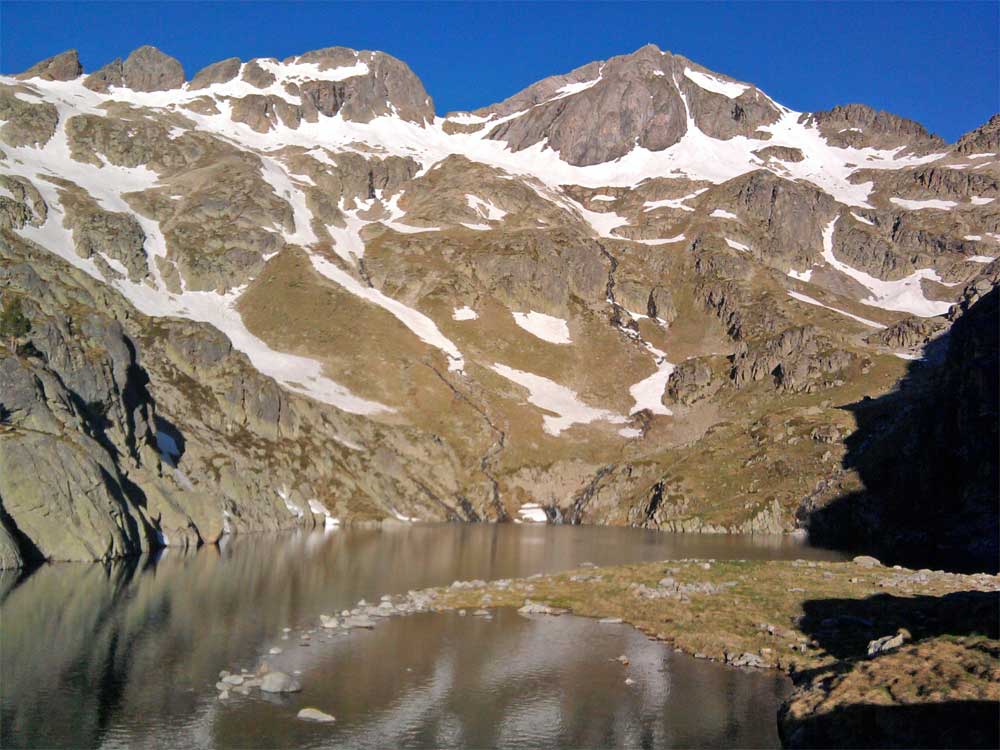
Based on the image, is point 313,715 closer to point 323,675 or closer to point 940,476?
point 323,675

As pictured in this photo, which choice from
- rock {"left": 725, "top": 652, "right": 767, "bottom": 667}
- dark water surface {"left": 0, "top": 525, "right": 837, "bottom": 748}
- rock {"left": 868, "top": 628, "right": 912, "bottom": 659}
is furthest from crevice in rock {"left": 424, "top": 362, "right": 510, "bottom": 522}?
rock {"left": 868, "top": 628, "right": 912, "bottom": 659}

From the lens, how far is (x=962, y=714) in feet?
81.1

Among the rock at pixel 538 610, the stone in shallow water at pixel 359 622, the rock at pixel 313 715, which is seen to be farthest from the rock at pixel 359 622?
the rock at pixel 313 715

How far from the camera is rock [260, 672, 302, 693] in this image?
122 ft

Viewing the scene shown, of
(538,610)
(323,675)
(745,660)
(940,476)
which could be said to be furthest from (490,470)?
(323,675)

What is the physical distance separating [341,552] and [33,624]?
5060 cm

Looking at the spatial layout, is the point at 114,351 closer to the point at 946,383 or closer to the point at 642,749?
the point at 642,749

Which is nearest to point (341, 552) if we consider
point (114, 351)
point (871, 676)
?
point (114, 351)

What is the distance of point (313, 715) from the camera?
110 ft

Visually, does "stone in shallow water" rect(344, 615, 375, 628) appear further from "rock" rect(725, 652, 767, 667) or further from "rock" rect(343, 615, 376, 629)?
"rock" rect(725, 652, 767, 667)

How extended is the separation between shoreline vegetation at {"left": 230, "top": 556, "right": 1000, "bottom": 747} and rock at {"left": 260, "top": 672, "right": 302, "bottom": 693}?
4.78 feet

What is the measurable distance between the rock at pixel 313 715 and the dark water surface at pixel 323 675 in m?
0.54

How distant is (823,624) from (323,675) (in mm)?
28605

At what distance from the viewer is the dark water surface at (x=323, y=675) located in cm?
3253
